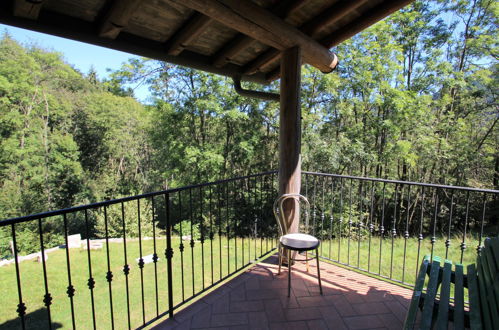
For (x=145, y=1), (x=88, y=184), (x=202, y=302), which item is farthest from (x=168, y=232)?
(x=88, y=184)

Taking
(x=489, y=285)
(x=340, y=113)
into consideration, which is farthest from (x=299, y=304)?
(x=340, y=113)

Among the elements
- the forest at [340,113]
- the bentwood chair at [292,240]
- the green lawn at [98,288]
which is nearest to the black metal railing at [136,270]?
the green lawn at [98,288]

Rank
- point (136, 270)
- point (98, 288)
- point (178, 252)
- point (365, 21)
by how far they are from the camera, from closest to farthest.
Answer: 1. point (365, 21)
2. point (98, 288)
3. point (136, 270)
4. point (178, 252)

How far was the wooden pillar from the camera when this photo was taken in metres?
2.54

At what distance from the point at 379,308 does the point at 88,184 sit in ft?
49.7

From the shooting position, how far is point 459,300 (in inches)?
56.2

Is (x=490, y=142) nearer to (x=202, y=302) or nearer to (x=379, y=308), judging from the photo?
(x=379, y=308)

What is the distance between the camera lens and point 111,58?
1051cm

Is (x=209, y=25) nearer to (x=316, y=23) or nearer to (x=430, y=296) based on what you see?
(x=316, y=23)

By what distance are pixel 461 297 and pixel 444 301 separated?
0.12 m

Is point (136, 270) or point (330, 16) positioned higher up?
point (330, 16)

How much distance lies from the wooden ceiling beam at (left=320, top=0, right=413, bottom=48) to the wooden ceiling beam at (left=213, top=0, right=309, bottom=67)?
694 millimetres

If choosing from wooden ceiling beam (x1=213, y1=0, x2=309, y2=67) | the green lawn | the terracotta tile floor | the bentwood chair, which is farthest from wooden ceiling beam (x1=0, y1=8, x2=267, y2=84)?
the terracotta tile floor

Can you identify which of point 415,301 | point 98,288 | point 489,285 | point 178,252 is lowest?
point 98,288
